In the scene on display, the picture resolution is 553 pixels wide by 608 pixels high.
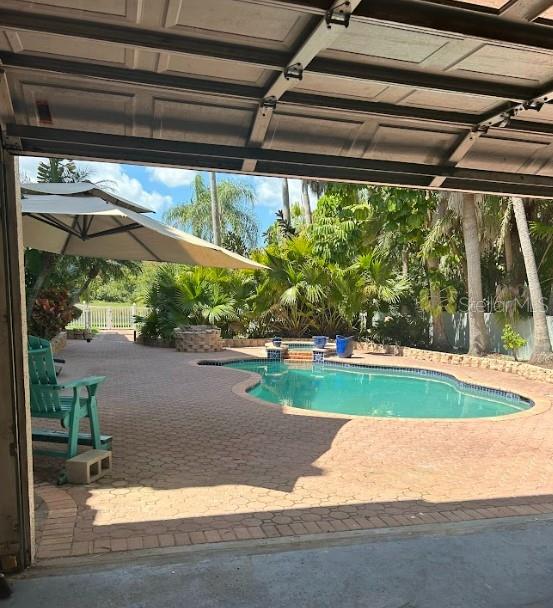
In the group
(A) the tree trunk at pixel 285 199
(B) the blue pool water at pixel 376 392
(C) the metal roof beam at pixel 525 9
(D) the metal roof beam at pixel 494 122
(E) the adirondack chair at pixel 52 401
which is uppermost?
(A) the tree trunk at pixel 285 199

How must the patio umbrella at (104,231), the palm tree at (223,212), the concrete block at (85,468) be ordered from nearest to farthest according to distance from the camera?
the concrete block at (85,468)
the patio umbrella at (104,231)
the palm tree at (223,212)

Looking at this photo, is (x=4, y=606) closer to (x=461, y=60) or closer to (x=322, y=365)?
(x=461, y=60)

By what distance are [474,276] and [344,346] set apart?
4287mm

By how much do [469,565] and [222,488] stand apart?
7.35ft

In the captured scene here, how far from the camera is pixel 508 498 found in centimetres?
459

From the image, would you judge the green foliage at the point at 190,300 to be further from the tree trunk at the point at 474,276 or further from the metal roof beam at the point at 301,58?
the metal roof beam at the point at 301,58


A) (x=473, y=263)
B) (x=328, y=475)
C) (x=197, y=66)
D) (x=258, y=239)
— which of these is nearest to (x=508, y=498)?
(x=328, y=475)

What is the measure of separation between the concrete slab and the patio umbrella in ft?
9.96

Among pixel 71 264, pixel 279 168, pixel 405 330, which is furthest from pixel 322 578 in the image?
pixel 71 264

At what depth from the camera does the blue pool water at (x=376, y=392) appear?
1031 cm

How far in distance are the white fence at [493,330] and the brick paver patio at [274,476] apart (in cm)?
714

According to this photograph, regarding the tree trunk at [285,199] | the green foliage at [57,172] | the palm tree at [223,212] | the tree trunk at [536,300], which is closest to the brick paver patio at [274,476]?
the tree trunk at [536,300]

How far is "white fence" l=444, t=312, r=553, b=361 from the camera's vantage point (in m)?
14.8

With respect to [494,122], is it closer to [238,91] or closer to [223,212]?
[238,91]
